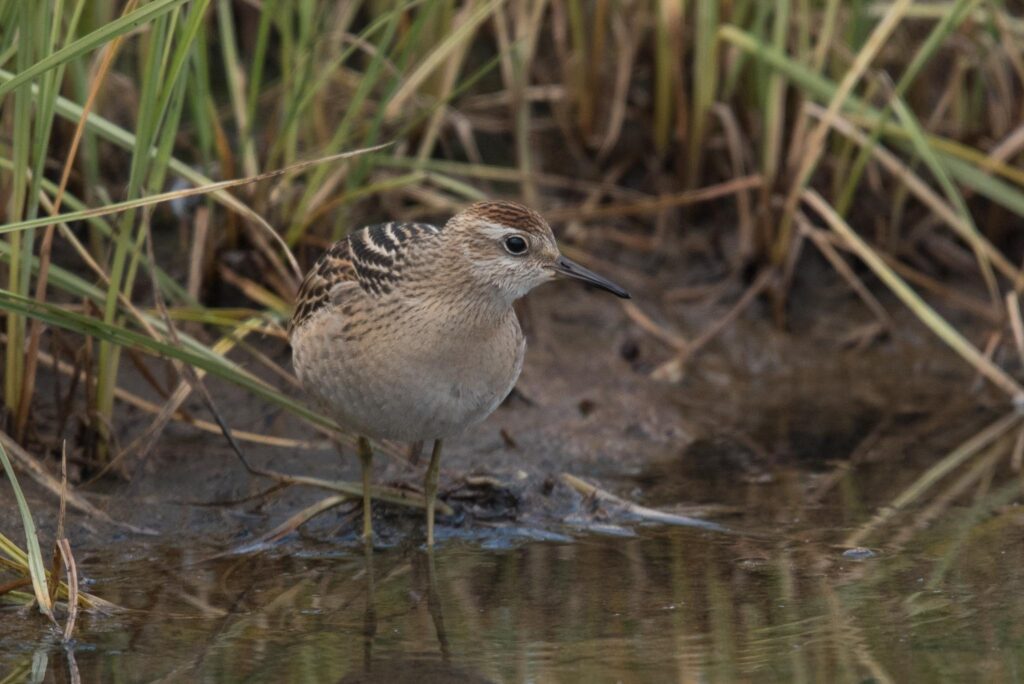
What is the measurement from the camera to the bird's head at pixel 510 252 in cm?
508

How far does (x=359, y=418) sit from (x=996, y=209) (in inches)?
164

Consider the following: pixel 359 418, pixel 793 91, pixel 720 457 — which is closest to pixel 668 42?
pixel 793 91

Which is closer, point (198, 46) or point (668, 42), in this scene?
point (198, 46)

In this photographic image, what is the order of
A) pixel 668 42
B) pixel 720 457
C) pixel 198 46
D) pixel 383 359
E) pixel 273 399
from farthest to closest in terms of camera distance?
pixel 668 42
pixel 720 457
pixel 198 46
pixel 273 399
pixel 383 359

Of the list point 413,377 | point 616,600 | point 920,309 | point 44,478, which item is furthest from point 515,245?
point 920,309

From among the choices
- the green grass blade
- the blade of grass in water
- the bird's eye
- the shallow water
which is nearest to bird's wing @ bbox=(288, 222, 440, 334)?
the bird's eye

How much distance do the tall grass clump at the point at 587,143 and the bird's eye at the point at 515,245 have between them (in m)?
1.09

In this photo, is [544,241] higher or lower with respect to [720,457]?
higher

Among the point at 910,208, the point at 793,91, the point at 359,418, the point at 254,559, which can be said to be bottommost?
the point at 254,559

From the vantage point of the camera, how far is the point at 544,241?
5109mm

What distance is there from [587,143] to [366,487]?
2.98 metres

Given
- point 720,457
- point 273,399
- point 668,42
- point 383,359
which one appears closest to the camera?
point 383,359

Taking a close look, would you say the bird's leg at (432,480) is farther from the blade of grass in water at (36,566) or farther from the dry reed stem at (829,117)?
the dry reed stem at (829,117)

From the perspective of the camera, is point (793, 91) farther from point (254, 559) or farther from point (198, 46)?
point (254, 559)
